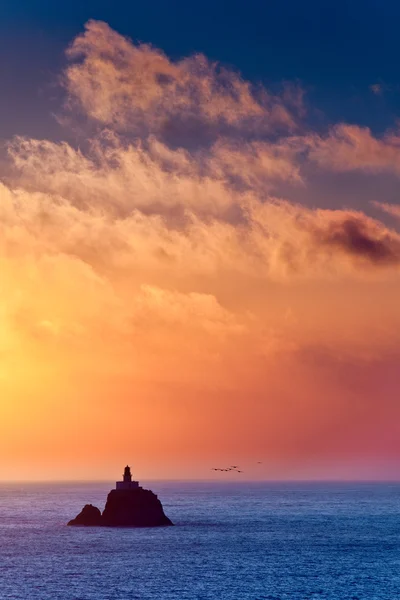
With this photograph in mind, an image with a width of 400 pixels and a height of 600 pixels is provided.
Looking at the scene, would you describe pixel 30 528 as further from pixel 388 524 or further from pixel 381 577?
pixel 381 577

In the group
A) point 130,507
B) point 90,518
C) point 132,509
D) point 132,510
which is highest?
point 130,507

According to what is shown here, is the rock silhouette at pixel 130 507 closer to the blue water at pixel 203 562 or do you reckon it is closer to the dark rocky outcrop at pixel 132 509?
the dark rocky outcrop at pixel 132 509

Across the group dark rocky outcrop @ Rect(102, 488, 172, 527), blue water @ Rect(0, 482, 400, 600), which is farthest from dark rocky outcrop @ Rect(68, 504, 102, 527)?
dark rocky outcrop @ Rect(102, 488, 172, 527)

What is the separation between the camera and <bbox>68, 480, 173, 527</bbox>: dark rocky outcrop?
14050 cm

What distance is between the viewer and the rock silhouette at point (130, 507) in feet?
457

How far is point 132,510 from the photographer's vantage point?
141625 millimetres

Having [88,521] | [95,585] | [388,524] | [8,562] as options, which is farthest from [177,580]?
[388,524]

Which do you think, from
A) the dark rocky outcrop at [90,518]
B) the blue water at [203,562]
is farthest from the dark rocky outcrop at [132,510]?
the blue water at [203,562]

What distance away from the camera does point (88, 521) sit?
152m

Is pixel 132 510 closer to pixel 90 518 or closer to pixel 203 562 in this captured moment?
pixel 90 518

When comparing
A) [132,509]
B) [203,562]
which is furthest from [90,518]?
[203,562]

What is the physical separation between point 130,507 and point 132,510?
67cm

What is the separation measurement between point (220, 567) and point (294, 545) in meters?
27.8

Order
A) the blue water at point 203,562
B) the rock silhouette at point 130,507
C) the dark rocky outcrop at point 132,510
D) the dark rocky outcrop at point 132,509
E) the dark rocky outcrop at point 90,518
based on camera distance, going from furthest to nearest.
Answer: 1. the dark rocky outcrop at point 90,518
2. the dark rocky outcrop at point 132,509
3. the dark rocky outcrop at point 132,510
4. the rock silhouette at point 130,507
5. the blue water at point 203,562
